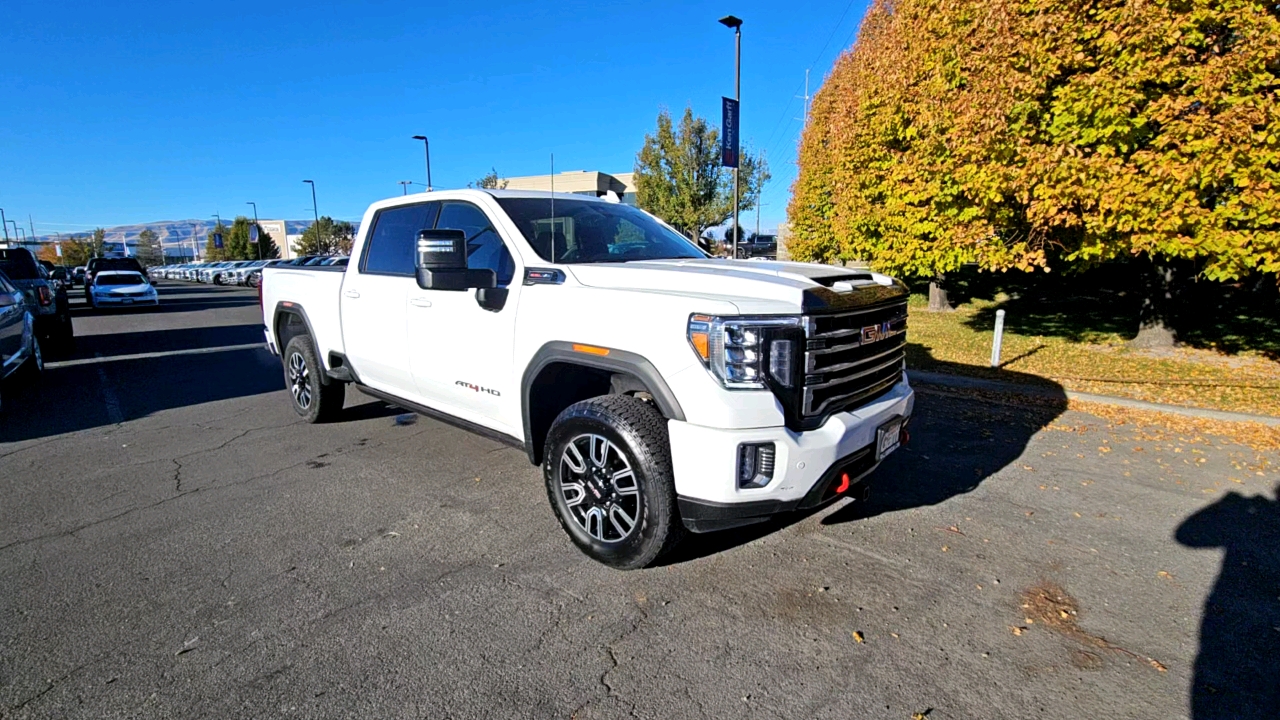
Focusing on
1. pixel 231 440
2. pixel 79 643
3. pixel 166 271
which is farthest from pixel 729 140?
pixel 166 271

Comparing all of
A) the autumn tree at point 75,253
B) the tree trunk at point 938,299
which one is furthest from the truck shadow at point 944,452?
the autumn tree at point 75,253

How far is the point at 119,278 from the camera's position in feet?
66.0

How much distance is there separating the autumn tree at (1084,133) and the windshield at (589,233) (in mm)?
4777

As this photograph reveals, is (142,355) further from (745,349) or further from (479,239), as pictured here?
(745,349)

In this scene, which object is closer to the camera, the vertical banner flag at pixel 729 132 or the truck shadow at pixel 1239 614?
the truck shadow at pixel 1239 614

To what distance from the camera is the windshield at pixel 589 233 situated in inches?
153

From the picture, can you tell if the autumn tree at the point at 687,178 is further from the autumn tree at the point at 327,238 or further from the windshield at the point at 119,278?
the autumn tree at the point at 327,238

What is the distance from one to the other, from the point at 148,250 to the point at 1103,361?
5472 inches

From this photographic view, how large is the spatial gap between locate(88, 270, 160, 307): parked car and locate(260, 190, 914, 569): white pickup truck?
2065cm

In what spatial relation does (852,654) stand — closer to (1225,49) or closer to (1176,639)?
(1176,639)

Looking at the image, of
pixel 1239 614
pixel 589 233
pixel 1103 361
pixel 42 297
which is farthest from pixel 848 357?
pixel 42 297

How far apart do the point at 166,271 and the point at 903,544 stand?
90.9 m

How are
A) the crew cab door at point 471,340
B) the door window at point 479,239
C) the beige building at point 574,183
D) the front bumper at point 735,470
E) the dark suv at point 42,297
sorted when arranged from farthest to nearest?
1. the dark suv at point 42,297
2. the beige building at point 574,183
3. the door window at point 479,239
4. the crew cab door at point 471,340
5. the front bumper at point 735,470

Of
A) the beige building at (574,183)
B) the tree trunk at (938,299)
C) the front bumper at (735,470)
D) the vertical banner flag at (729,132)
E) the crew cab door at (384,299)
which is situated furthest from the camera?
the tree trunk at (938,299)
